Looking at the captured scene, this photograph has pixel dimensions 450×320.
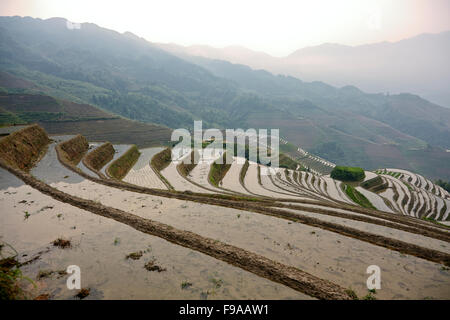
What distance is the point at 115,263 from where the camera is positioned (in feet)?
22.5

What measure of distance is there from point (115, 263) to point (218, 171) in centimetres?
3067

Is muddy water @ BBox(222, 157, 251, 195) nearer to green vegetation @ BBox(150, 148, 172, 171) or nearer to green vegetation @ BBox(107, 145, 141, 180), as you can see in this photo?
green vegetation @ BBox(150, 148, 172, 171)

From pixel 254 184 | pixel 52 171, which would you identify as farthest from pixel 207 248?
pixel 254 184

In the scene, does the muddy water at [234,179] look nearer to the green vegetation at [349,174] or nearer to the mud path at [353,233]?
the mud path at [353,233]

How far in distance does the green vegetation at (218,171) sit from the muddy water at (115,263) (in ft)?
79.0

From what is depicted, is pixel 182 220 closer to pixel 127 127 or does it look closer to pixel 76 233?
pixel 76 233

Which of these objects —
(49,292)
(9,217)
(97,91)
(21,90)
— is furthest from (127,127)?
(97,91)

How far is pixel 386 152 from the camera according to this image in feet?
536

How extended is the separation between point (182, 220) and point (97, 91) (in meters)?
213

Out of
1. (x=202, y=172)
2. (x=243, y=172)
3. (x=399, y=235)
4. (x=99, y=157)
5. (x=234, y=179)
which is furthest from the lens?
(x=243, y=172)

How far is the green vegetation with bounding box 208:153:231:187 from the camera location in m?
34.0

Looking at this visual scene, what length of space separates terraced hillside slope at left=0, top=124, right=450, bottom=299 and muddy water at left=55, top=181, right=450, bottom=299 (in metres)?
0.04

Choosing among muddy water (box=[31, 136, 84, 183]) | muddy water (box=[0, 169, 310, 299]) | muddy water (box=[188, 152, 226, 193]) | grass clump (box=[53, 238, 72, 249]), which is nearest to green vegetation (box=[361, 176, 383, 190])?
muddy water (box=[188, 152, 226, 193])

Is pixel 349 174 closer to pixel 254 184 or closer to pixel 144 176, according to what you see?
pixel 254 184
